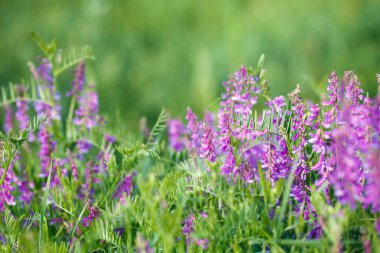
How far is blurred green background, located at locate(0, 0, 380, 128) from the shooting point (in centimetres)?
543

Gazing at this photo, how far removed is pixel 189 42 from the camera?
655 centimetres

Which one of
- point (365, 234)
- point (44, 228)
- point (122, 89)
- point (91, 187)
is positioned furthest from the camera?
point (122, 89)

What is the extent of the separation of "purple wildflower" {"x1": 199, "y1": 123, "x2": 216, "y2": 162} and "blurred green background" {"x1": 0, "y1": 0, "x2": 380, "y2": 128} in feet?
8.80

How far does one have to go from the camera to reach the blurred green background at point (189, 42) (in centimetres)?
543

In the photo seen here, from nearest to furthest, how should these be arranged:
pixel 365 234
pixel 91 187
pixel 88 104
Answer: pixel 365 234
pixel 91 187
pixel 88 104

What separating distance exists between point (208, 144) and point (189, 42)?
4.52 meters

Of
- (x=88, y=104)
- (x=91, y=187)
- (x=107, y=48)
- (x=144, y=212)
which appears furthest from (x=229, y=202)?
(x=107, y=48)

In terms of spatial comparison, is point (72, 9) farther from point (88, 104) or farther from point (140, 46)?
point (88, 104)

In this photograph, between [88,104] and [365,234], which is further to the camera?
[88,104]

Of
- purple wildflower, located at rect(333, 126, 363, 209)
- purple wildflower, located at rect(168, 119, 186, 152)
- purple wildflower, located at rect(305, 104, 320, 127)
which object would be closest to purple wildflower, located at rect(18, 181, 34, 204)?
purple wildflower, located at rect(168, 119, 186, 152)

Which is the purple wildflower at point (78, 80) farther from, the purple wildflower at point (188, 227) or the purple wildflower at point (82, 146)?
the purple wildflower at point (188, 227)

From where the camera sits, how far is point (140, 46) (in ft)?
21.6

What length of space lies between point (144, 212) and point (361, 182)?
74cm

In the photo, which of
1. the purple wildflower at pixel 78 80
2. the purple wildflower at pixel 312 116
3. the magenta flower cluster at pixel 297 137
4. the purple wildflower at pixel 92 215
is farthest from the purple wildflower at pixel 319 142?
the purple wildflower at pixel 78 80
